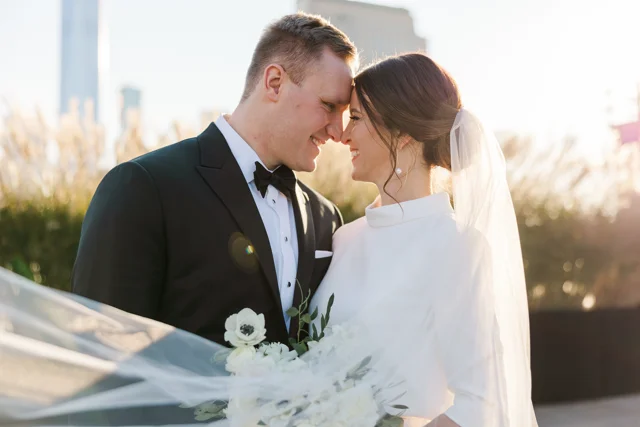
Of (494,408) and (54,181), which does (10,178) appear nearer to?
(54,181)

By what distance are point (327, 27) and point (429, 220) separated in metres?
0.98

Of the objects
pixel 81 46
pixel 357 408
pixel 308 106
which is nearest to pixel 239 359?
pixel 357 408

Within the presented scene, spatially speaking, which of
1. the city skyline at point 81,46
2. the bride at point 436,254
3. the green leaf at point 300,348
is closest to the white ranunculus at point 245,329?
the green leaf at point 300,348

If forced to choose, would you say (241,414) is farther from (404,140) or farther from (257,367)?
(404,140)

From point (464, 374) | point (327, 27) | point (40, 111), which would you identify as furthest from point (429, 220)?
point (40, 111)

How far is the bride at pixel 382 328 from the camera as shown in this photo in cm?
179

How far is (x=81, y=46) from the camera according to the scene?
185 m

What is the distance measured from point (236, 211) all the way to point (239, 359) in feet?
2.18

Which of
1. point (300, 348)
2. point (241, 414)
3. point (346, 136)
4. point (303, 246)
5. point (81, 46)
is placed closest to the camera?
point (241, 414)

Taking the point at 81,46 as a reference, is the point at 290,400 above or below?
below

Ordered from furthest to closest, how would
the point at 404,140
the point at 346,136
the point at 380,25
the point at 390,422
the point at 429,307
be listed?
the point at 380,25, the point at 346,136, the point at 404,140, the point at 429,307, the point at 390,422

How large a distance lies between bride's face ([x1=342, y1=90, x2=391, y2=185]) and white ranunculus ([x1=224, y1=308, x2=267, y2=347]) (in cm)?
98

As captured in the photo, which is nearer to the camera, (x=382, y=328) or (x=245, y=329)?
(x=245, y=329)

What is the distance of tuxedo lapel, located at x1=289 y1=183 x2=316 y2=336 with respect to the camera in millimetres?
2602
